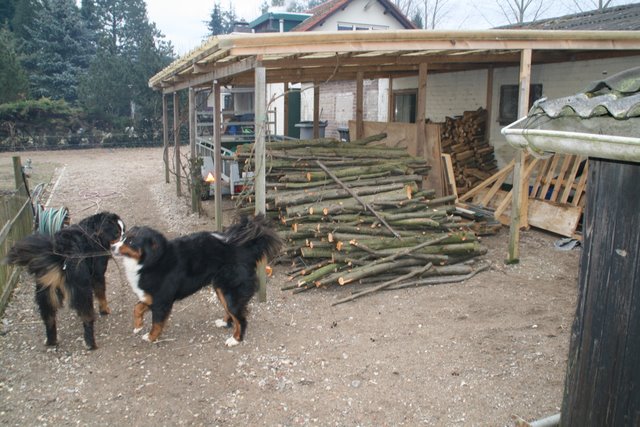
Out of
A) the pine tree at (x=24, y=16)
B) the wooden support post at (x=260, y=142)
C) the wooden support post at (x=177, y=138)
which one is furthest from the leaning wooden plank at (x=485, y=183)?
the pine tree at (x=24, y=16)

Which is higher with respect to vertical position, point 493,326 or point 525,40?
point 525,40

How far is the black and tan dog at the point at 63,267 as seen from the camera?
4.96 metres

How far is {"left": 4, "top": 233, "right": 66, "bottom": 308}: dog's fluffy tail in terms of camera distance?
16.2ft

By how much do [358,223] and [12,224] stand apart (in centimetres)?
483

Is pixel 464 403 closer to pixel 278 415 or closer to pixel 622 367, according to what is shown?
pixel 278 415

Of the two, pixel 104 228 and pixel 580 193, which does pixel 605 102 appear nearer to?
pixel 104 228

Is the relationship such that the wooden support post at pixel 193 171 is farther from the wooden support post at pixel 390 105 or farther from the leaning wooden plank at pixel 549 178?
the leaning wooden plank at pixel 549 178

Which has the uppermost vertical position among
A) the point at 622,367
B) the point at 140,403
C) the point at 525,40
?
the point at 525,40

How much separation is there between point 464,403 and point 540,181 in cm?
684

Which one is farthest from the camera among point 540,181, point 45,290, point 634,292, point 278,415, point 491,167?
point 491,167

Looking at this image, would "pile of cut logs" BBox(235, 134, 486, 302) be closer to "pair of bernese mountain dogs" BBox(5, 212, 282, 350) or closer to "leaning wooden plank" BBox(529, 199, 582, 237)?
"pair of bernese mountain dogs" BBox(5, 212, 282, 350)

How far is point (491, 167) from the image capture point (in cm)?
1255

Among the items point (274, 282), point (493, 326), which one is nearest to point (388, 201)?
point (274, 282)

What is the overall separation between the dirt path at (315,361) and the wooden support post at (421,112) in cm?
352
